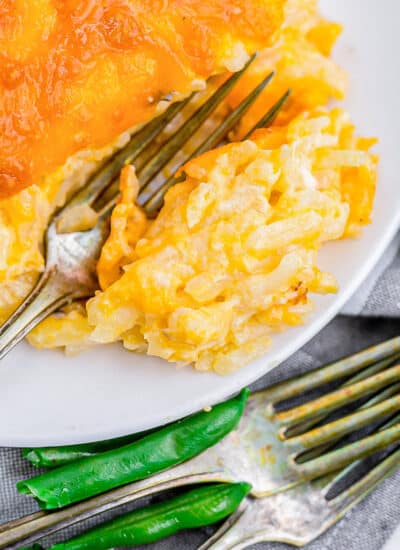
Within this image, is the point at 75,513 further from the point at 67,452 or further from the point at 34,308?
the point at 34,308

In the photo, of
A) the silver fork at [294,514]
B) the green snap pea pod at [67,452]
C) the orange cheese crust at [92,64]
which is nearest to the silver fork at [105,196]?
the orange cheese crust at [92,64]

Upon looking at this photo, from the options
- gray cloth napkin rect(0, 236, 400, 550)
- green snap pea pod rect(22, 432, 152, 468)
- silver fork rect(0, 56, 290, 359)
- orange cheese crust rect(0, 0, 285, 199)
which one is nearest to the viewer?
orange cheese crust rect(0, 0, 285, 199)

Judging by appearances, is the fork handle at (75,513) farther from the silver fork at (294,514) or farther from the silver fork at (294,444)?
the silver fork at (294,514)

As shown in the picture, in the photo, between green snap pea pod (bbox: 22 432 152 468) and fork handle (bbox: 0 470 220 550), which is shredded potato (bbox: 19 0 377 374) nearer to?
green snap pea pod (bbox: 22 432 152 468)

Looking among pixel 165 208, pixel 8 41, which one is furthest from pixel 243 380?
pixel 8 41

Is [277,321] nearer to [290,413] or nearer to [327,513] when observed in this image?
[290,413]

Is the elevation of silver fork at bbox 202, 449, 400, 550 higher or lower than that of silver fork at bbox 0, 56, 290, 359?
lower

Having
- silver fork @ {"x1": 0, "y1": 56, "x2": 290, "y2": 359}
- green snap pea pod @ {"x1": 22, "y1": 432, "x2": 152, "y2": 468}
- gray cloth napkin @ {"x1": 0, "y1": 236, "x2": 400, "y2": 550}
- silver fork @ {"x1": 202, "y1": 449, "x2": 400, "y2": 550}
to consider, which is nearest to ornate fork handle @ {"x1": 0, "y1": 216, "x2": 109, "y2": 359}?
silver fork @ {"x1": 0, "y1": 56, "x2": 290, "y2": 359}
